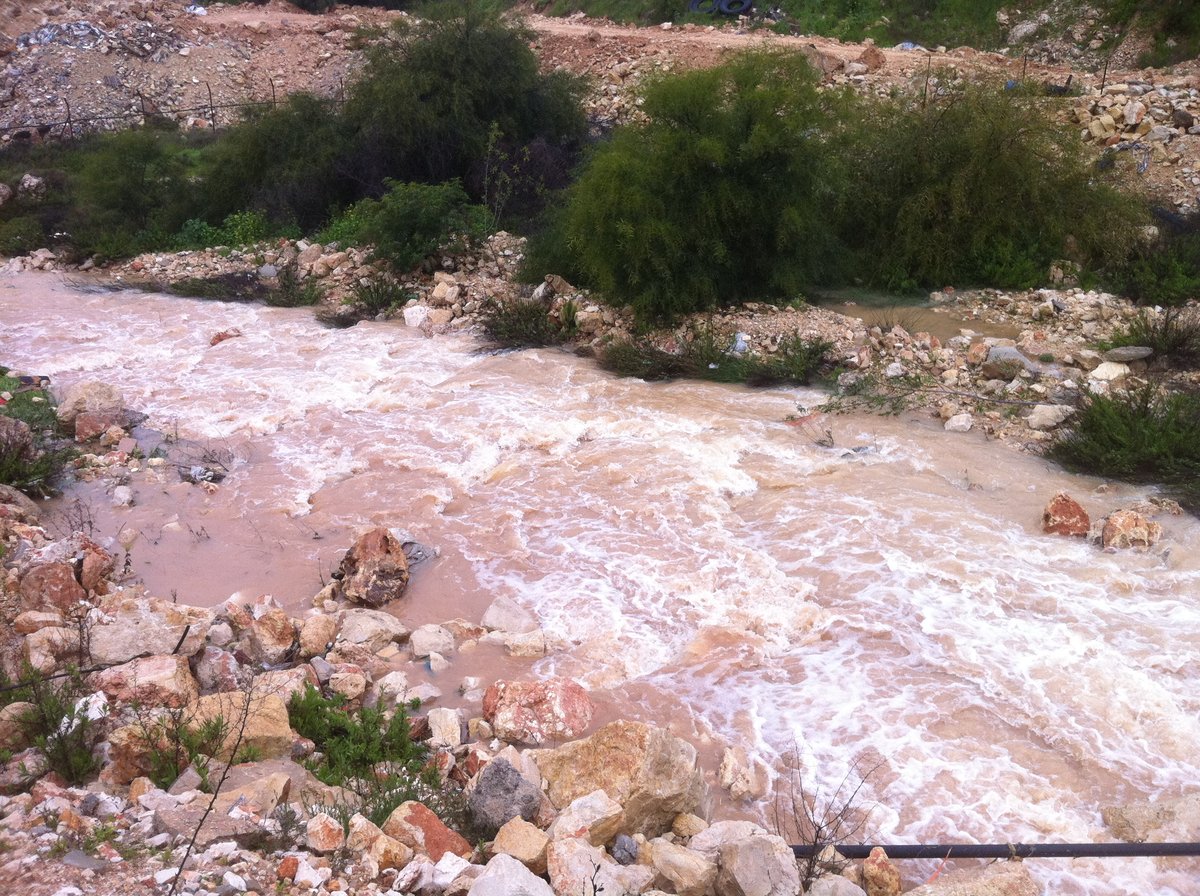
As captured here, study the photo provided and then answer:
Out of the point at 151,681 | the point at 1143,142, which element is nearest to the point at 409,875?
the point at 151,681

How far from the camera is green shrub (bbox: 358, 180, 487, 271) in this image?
13.2m

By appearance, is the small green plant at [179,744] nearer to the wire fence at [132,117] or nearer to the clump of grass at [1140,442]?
the clump of grass at [1140,442]

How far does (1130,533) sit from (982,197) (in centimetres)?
641

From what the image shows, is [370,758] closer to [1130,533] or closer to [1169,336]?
[1130,533]

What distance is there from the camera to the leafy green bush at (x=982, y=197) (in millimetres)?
11523

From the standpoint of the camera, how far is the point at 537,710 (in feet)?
16.8

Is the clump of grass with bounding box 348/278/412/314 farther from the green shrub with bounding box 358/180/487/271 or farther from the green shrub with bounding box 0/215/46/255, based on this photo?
the green shrub with bounding box 0/215/46/255

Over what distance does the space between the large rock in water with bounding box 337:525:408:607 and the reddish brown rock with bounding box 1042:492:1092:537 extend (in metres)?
4.83

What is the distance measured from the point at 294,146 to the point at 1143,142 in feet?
45.6

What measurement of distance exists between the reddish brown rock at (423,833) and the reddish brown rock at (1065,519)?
16.7ft

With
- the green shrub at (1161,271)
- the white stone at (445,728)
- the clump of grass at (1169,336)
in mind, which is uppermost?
the green shrub at (1161,271)

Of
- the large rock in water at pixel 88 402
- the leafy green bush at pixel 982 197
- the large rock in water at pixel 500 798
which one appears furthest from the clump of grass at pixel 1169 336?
the large rock in water at pixel 88 402

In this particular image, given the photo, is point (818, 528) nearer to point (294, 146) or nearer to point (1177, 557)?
point (1177, 557)

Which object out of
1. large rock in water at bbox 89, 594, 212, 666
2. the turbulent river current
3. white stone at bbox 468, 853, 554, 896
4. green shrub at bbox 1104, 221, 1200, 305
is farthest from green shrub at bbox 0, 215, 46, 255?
green shrub at bbox 1104, 221, 1200, 305
